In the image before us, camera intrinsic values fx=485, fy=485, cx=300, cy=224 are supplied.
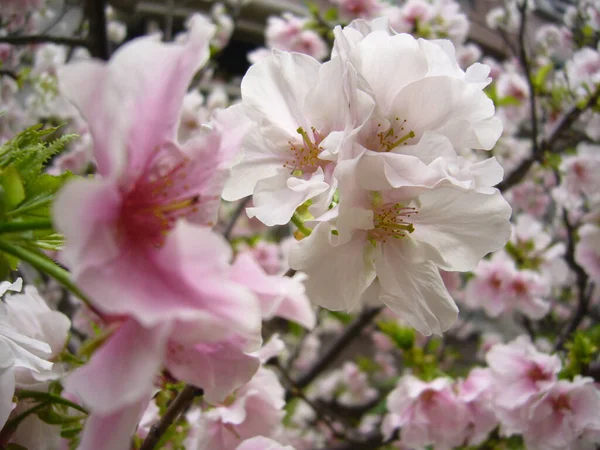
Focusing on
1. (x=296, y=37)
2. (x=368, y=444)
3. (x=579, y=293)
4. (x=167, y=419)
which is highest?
(x=167, y=419)

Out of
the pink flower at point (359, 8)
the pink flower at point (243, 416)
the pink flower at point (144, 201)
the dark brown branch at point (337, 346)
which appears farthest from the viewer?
the pink flower at point (359, 8)

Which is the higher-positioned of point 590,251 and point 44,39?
point 44,39

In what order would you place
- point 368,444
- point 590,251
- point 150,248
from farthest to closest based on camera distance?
1. point 590,251
2. point 368,444
3. point 150,248

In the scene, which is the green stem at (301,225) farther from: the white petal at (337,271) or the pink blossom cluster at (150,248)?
the pink blossom cluster at (150,248)

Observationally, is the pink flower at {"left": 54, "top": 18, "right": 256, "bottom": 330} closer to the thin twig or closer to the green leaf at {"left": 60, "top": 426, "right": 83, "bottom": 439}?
the green leaf at {"left": 60, "top": 426, "right": 83, "bottom": 439}

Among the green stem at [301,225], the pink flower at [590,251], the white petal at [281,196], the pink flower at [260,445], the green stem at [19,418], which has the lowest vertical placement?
the pink flower at [590,251]

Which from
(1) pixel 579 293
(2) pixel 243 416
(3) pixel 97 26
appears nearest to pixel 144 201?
(2) pixel 243 416

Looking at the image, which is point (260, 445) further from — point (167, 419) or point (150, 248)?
point (150, 248)

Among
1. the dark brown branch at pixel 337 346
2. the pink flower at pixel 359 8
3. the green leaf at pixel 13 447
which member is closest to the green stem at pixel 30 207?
the green leaf at pixel 13 447

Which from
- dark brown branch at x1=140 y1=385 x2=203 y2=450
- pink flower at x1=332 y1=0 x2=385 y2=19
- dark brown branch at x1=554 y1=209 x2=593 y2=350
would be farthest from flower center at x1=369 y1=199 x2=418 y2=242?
pink flower at x1=332 y1=0 x2=385 y2=19
